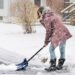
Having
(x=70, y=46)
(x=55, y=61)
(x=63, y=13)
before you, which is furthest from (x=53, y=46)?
(x=63, y=13)

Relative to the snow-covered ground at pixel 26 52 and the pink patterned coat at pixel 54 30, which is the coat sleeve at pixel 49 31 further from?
the snow-covered ground at pixel 26 52

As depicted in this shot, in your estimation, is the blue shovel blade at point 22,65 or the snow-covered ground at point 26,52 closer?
the blue shovel blade at point 22,65

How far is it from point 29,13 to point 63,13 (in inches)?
311

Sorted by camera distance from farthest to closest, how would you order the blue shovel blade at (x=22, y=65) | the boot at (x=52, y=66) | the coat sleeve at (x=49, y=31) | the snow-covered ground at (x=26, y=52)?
the snow-covered ground at (x=26, y=52), the blue shovel blade at (x=22, y=65), the boot at (x=52, y=66), the coat sleeve at (x=49, y=31)

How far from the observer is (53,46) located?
9.80 metres

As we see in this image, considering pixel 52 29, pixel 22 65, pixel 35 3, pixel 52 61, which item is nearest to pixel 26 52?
pixel 22 65

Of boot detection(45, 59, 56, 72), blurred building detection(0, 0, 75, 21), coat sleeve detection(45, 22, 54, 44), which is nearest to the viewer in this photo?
coat sleeve detection(45, 22, 54, 44)

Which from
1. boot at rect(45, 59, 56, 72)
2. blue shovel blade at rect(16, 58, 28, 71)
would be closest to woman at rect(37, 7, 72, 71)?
boot at rect(45, 59, 56, 72)

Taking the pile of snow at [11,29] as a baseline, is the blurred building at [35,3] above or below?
above

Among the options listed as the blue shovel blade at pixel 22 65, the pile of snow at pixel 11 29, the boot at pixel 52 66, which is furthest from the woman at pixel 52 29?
the pile of snow at pixel 11 29

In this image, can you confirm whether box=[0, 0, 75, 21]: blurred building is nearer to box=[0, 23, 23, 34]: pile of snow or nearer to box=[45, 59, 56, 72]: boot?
box=[0, 23, 23, 34]: pile of snow

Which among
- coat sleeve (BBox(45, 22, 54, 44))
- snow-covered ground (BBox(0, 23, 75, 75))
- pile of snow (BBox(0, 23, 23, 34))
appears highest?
coat sleeve (BBox(45, 22, 54, 44))

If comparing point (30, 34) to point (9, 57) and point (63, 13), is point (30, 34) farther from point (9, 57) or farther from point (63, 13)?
point (63, 13)

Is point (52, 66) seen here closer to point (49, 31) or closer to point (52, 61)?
point (52, 61)
